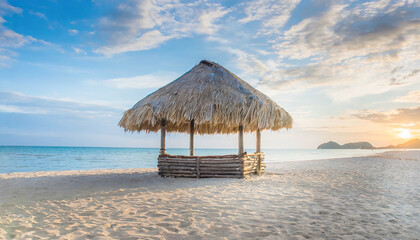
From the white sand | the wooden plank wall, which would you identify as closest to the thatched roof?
the wooden plank wall

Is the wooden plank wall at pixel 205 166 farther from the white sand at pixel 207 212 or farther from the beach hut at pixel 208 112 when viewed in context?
the white sand at pixel 207 212

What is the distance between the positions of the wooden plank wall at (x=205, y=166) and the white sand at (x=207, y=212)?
4.33 feet

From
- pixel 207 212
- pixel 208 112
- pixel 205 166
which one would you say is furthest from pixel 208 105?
pixel 207 212

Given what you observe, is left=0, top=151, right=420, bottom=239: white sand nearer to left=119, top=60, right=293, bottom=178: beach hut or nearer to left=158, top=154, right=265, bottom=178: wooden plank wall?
left=158, top=154, right=265, bottom=178: wooden plank wall

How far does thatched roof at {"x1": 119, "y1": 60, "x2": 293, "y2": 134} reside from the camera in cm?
787

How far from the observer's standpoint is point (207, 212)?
429 cm

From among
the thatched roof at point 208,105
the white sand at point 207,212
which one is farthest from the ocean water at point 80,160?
the white sand at point 207,212

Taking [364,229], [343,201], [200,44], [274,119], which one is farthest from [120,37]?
[364,229]

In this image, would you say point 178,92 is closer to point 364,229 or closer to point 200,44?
point 200,44

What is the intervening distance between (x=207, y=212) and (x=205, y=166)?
4142mm

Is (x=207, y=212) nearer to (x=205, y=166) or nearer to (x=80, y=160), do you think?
(x=205, y=166)

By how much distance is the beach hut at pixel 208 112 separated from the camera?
789 cm

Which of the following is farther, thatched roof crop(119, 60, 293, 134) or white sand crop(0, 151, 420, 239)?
thatched roof crop(119, 60, 293, 134)

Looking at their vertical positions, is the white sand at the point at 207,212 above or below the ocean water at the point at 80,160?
above
